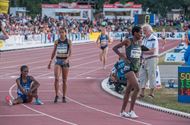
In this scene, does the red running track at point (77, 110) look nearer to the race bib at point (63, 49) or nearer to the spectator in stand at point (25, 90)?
the spectator in stand at point (25, 90)

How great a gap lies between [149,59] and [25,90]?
10.8ft

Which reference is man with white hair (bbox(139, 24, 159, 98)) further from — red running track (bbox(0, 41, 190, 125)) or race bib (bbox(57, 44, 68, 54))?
race bib (bbox(57, 44, 68, 54))

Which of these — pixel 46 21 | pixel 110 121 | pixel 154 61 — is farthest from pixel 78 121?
pixel 46 21

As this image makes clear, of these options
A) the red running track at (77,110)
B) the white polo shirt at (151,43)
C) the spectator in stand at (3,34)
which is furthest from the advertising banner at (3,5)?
the white polo shirt at (151,43)

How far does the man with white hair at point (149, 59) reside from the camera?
15.8 meters

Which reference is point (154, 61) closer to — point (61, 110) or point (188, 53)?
point (188, 53)

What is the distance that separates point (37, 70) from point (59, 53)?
1095 centimetres

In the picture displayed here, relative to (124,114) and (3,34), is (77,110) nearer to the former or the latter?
(124,114)

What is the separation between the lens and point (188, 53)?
15445 mm

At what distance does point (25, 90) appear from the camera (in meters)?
14.9

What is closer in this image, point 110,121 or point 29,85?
point 110,121

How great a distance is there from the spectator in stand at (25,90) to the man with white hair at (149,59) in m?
2.80

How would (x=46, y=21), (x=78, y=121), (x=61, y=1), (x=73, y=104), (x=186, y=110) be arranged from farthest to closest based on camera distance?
(x=61, y=1), (x=46, y=21), (x=73, y=104), (x=186, y=110), (x=78, y=121)

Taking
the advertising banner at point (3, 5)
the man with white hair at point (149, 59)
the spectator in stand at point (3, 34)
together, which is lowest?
the man with white hair at point (149, 59)
